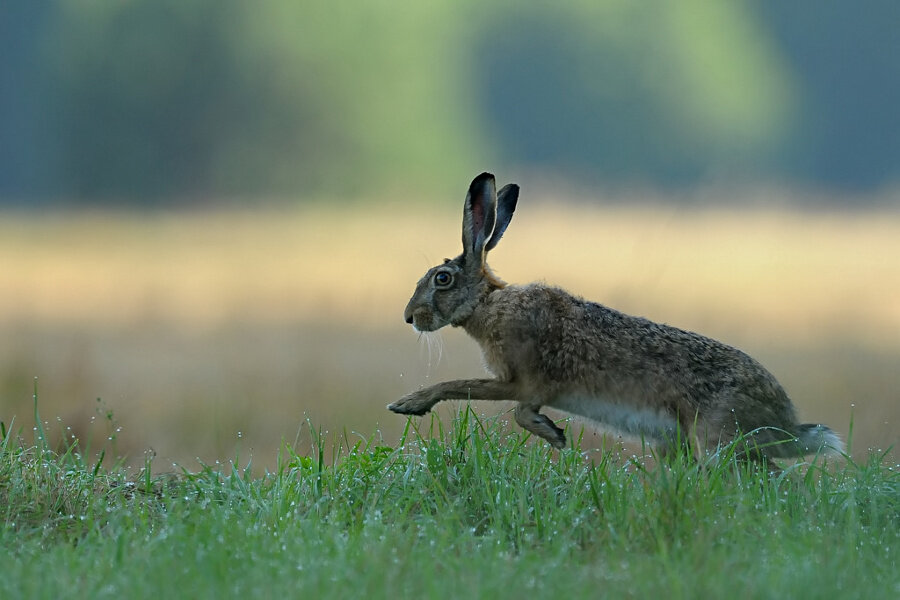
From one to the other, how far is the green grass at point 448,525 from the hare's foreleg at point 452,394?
0.11m

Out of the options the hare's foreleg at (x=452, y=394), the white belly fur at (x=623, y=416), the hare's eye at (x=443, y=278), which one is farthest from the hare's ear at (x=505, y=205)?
the white belly fur at (x=623, y=416)

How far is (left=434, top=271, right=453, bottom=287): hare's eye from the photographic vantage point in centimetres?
682

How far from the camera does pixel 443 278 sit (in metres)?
6.82

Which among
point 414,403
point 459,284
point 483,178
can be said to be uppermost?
point 483,178

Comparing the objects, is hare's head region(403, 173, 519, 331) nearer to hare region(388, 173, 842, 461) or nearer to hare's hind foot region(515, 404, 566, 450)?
hare region(388, 173, 842, 461)

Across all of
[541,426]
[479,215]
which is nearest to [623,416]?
[541,426]

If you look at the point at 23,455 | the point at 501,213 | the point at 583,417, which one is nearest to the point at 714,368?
the point at 583,417

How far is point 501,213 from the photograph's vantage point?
7.08m

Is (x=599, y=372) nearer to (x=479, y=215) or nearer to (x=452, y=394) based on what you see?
(x=452, y=394)

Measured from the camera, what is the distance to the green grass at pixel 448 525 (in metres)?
4.23

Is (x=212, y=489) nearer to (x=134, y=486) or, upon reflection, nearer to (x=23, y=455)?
(x=134, y=486)

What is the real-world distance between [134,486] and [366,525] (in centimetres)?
186

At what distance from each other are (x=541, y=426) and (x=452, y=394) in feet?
1.71

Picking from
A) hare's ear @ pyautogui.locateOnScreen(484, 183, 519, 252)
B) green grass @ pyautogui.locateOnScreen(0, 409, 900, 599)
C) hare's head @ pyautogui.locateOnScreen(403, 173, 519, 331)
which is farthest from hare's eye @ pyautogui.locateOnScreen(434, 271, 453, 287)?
green grass @ pyautogui.locateOnScreen(0, 409, 900, 599)
